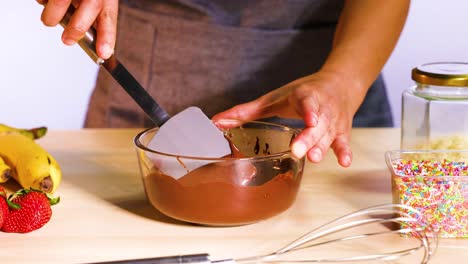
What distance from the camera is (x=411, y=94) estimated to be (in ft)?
3.06

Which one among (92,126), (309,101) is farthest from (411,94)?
(92,126)

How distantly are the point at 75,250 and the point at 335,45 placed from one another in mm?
528

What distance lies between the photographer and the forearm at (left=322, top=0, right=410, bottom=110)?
1042mm

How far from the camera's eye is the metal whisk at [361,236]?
73 centimetres

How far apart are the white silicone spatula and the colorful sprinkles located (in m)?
0.20

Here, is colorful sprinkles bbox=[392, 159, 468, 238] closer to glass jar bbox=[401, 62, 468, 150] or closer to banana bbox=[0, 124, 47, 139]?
glass jar bbox=[401, 62, 468, 150]

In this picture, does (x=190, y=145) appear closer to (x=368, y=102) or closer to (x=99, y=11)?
(x=99, y=11)

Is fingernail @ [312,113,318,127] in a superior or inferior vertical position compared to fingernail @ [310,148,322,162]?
superior

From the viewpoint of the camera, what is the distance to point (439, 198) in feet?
2.54

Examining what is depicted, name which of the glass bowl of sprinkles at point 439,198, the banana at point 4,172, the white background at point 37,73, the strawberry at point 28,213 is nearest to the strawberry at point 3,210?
the strawberry at point 28,213

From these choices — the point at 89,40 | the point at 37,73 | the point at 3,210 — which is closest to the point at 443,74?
the point at 89,40

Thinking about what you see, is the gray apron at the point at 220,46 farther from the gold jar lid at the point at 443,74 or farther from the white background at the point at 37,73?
the white background at the point at 37,73

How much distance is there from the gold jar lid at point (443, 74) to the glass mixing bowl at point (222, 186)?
0.19 meters

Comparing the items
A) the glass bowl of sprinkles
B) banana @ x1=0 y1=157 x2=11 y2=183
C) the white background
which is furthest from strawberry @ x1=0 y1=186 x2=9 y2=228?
the white background
